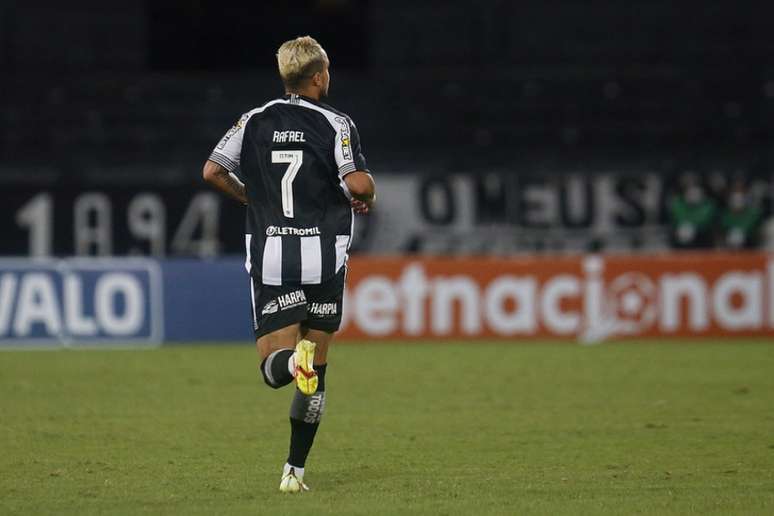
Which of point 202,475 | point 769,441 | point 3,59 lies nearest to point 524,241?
point 3,59

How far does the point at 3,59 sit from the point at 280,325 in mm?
16948

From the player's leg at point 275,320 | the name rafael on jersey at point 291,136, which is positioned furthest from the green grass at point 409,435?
the name rafael on jersey at point 291,136

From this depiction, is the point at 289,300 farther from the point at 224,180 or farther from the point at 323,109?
the point at 323,109

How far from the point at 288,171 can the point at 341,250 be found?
0.48 m

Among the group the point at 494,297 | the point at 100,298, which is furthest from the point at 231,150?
the point at 494,297

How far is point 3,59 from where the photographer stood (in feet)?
74.4

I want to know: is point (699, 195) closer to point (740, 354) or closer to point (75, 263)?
point (740, 354)

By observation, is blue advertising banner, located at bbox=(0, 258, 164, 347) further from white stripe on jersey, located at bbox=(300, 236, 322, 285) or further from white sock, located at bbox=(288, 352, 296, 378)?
white sock, located at bbox=(288, 352, 296, 378)

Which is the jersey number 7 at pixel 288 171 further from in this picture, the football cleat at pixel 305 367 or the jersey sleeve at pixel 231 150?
the football cleat at pixel 305 367

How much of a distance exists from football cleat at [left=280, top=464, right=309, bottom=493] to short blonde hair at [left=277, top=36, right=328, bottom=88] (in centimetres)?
191

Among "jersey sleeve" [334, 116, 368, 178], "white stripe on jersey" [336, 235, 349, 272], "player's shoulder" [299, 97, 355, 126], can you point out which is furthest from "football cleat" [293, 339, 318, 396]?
"player's shoulder" [299, 97, 355, 126]

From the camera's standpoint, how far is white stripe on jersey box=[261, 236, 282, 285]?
702 centimetres

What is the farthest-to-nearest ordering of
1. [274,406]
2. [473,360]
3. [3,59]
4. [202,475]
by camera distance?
[3,59], [473,360], [274,406], [202,475]

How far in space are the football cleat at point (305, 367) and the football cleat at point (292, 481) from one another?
0.63 meters
